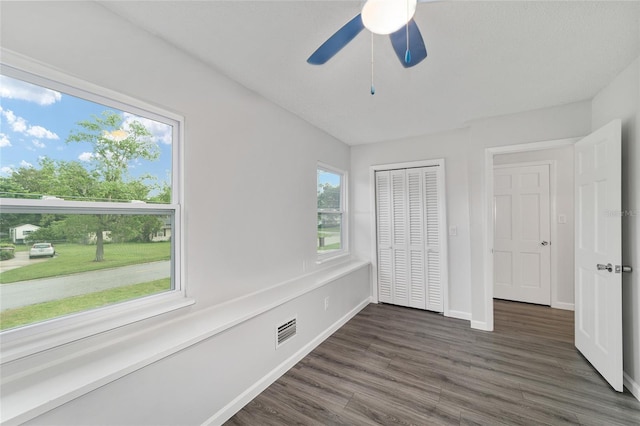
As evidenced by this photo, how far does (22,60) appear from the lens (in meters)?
1.18

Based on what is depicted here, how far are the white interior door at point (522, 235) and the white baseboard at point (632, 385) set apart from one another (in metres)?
1.98

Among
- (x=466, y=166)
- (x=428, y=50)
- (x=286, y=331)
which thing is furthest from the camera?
(x=466, y=166)

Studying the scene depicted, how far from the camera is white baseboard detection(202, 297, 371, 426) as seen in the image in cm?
176

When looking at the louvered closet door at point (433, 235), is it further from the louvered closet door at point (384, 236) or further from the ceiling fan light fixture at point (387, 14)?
the ceiling fan light fixture at point (387, 14)

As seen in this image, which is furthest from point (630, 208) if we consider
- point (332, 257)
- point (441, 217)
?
point (332, 257)

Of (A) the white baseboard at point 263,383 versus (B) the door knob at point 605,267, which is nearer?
(A) the white baseboard at point 263,383

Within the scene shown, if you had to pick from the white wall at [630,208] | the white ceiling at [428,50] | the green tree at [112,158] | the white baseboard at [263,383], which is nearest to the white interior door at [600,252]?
the white wall at [630,208]

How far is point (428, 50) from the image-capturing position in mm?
1813

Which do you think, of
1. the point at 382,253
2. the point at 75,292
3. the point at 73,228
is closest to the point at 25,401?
the point at 75,292

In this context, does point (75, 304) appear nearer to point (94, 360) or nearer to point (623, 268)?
point (94, 360)

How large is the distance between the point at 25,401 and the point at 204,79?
6.50 ft

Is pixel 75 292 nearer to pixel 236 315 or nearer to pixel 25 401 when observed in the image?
pixel 25 401

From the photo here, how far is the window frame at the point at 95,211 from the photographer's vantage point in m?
1.16

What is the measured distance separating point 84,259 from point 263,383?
154 centimetres
